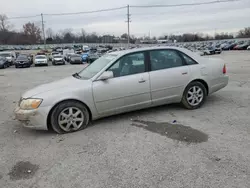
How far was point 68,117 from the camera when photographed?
13.4ft

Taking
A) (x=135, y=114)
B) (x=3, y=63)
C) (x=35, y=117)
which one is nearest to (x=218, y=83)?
(x=135, y=114)

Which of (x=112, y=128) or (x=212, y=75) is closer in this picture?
(x=112, y=128)

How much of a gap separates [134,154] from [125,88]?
1510 millimetres

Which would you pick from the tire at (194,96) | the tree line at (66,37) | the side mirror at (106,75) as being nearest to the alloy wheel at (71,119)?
the side mirror at (106,75)

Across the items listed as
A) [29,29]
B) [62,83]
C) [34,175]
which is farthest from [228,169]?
[29,29]

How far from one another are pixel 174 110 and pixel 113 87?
1761mm

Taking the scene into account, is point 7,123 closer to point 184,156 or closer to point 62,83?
point 62,83

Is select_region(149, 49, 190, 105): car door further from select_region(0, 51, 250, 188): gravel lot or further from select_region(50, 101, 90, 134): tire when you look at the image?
select_region(50, 101, 90, 134): tire

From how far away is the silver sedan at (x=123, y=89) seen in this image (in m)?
3.98

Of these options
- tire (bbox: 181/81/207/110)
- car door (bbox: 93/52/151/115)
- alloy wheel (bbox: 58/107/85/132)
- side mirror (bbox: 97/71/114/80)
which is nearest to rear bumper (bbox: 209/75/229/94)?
tire (bbox: 181/81/207/110)

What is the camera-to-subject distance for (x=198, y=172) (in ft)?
8.77

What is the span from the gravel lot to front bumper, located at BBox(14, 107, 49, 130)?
0.83 feet

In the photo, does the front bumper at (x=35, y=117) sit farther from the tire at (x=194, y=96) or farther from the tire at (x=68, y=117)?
the tire at (x=194, y=96)

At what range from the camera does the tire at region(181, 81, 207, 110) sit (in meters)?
4.94
